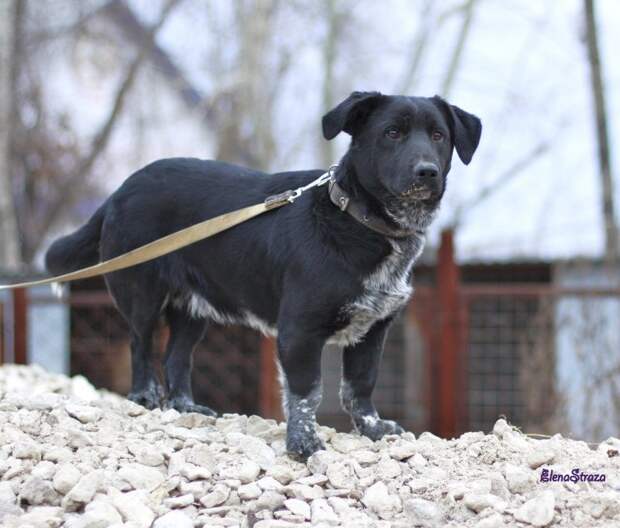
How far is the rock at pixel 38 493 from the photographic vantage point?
10.9 feet

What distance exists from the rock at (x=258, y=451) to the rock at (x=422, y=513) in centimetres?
70

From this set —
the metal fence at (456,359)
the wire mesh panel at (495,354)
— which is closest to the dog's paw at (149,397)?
the metal fence at (456,359)

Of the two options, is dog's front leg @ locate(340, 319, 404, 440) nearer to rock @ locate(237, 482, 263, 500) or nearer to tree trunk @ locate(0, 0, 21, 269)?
rock @ locate(237, 482, 263, 500)

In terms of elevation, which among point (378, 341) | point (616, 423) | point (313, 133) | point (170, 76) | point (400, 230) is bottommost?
point (616, 423)

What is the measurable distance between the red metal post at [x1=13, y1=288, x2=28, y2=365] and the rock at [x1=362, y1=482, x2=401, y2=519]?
6396 mm

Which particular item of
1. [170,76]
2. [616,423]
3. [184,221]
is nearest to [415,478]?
[184,221]

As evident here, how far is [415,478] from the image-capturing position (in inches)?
141

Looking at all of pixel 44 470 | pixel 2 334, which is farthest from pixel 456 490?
pixel 2 334

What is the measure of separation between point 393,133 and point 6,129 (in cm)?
965

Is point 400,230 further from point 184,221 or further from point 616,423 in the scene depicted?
point 616,423

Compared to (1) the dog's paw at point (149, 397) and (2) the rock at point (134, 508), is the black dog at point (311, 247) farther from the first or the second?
(2) the rock at point (134, 508)

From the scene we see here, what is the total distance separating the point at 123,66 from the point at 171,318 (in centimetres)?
1060

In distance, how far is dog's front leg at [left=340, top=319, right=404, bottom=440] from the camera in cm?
438

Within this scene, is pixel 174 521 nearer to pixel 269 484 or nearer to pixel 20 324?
pixel 269 484
